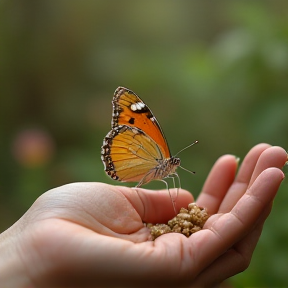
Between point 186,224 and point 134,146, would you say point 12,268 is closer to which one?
point 186,224

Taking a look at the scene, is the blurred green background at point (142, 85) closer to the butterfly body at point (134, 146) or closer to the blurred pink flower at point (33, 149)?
the blurred pink flower at point (33, 149)

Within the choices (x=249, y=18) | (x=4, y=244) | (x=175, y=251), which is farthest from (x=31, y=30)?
(x=175, y=251)

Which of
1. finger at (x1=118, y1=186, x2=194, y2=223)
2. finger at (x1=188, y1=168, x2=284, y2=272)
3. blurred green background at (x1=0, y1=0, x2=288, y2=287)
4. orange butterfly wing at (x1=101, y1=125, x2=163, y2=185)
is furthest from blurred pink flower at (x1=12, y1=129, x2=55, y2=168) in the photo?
finger at (x1=188, y1=168, x2=284, y2=272)

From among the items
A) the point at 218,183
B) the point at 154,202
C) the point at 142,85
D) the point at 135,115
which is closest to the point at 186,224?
the point at 154,202

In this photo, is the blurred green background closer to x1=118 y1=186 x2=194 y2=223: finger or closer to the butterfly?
x1=118 y1=186 x2=194 y2=223: finger

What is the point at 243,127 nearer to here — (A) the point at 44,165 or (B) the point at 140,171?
(B) the point at 140,171

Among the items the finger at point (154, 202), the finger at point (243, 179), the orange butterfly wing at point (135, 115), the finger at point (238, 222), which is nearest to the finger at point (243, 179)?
the finger at point (243, 179)

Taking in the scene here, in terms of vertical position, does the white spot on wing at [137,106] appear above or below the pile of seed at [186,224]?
above
